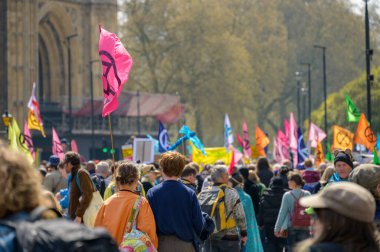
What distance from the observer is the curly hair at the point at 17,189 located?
17.4 feet

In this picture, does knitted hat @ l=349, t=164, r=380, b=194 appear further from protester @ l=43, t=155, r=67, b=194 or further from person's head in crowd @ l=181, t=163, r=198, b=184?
protester @ l=43, t=155, r=67, b=194

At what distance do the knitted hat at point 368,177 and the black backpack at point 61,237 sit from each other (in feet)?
12.4

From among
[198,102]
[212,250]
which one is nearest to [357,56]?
[198,102]

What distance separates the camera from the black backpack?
493 cm

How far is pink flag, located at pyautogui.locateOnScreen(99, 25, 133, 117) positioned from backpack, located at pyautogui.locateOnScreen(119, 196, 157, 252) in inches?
146

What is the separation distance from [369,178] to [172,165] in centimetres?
301

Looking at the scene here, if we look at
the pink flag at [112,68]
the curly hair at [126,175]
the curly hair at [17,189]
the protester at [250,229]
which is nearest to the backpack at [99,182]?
the pink flag at [112,68]

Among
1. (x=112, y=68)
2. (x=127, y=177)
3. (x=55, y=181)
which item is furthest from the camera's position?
(x=55, y=181)

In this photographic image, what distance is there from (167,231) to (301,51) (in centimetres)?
8443

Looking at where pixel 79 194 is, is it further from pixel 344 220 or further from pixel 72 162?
pixel 344 220

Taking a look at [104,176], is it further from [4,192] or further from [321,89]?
[321,89]

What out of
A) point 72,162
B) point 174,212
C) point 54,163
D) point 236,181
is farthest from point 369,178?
point 54,163

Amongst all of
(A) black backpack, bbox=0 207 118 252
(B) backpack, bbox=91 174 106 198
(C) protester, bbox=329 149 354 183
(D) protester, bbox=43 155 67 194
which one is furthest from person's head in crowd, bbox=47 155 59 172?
(A) black backpack, bbox=0 207 118 252

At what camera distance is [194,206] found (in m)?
→ 11.2
